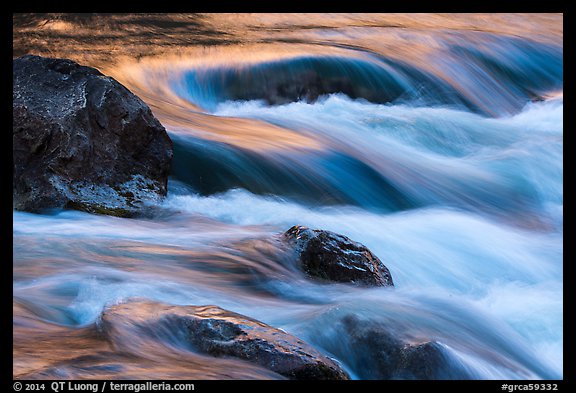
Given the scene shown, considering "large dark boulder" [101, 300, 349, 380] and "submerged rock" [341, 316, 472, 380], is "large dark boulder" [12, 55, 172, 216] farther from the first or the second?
"submerged rock" [341, 316, 472, 380]

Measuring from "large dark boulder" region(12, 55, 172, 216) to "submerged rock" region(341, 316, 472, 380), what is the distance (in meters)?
2.24

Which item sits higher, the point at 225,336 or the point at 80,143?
the point at 80,143

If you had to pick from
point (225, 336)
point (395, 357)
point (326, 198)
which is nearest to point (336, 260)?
point (395, 357)

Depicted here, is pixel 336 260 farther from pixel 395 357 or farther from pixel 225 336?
pixel 225 336

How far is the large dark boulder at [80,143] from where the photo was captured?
6086mm

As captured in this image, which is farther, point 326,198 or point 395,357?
point 326,198

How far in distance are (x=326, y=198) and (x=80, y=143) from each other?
1998 mm

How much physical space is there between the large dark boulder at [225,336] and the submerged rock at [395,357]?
25cm

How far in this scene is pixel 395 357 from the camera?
436 centimetres

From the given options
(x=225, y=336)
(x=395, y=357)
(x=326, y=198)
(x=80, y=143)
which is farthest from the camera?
(x=326, y=198)

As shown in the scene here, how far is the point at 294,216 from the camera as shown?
668 cm

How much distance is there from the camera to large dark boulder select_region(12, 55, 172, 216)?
6.09 metres

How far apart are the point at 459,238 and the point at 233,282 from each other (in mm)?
2462
